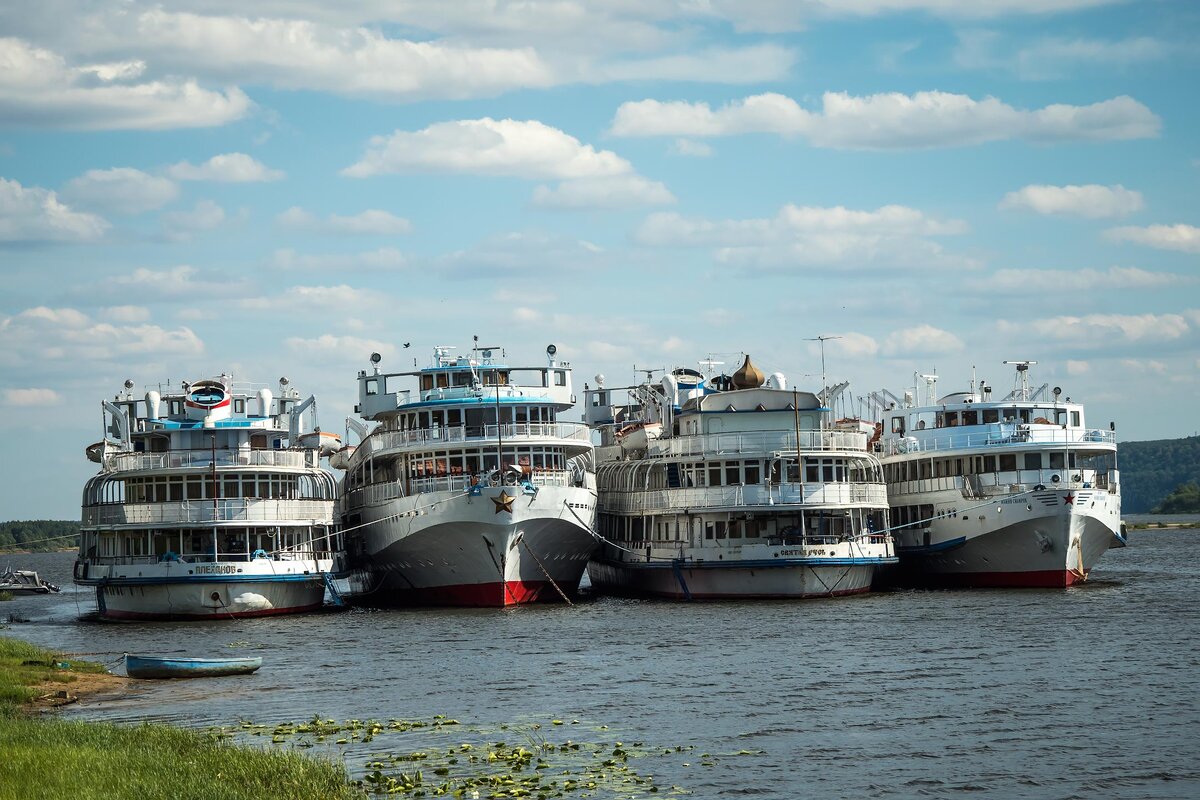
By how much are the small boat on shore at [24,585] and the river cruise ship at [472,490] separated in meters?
44.8

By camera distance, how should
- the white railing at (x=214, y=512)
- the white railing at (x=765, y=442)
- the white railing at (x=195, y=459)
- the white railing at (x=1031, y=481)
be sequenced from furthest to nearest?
the white railing at (x=1031, y=481) → the white railing at (x=765, y=442) → the white railing at (x=195, y=459) → the white railing at (x=214, y=512)

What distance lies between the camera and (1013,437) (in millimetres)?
81562

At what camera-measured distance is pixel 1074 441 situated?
80.8 m

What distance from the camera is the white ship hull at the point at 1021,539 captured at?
77188 mm

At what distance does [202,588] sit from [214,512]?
3538 millimetres

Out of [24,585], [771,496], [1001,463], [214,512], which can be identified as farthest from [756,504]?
[24,585]

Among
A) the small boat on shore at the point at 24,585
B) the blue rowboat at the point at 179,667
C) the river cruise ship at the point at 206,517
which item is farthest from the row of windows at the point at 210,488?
→ the small boat on shore at the point at 24,585

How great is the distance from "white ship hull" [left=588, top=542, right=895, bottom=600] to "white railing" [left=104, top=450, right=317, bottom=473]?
61.0 feet

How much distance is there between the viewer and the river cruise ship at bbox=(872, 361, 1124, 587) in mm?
78188

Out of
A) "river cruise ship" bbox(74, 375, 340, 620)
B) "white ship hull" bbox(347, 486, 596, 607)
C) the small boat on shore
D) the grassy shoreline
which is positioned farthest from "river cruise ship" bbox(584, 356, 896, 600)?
the small boat on shore

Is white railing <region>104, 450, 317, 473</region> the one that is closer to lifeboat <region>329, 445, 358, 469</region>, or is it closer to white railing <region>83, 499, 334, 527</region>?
white railing <region>83, 499, 334, 527</region>

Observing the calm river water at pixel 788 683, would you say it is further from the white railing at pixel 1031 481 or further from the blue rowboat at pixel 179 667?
the white railing at pixel 1031 481

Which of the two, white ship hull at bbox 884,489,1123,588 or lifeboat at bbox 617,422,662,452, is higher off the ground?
lifeboat at bbox 617,422,662,452

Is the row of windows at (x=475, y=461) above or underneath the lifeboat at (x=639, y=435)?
underneath
